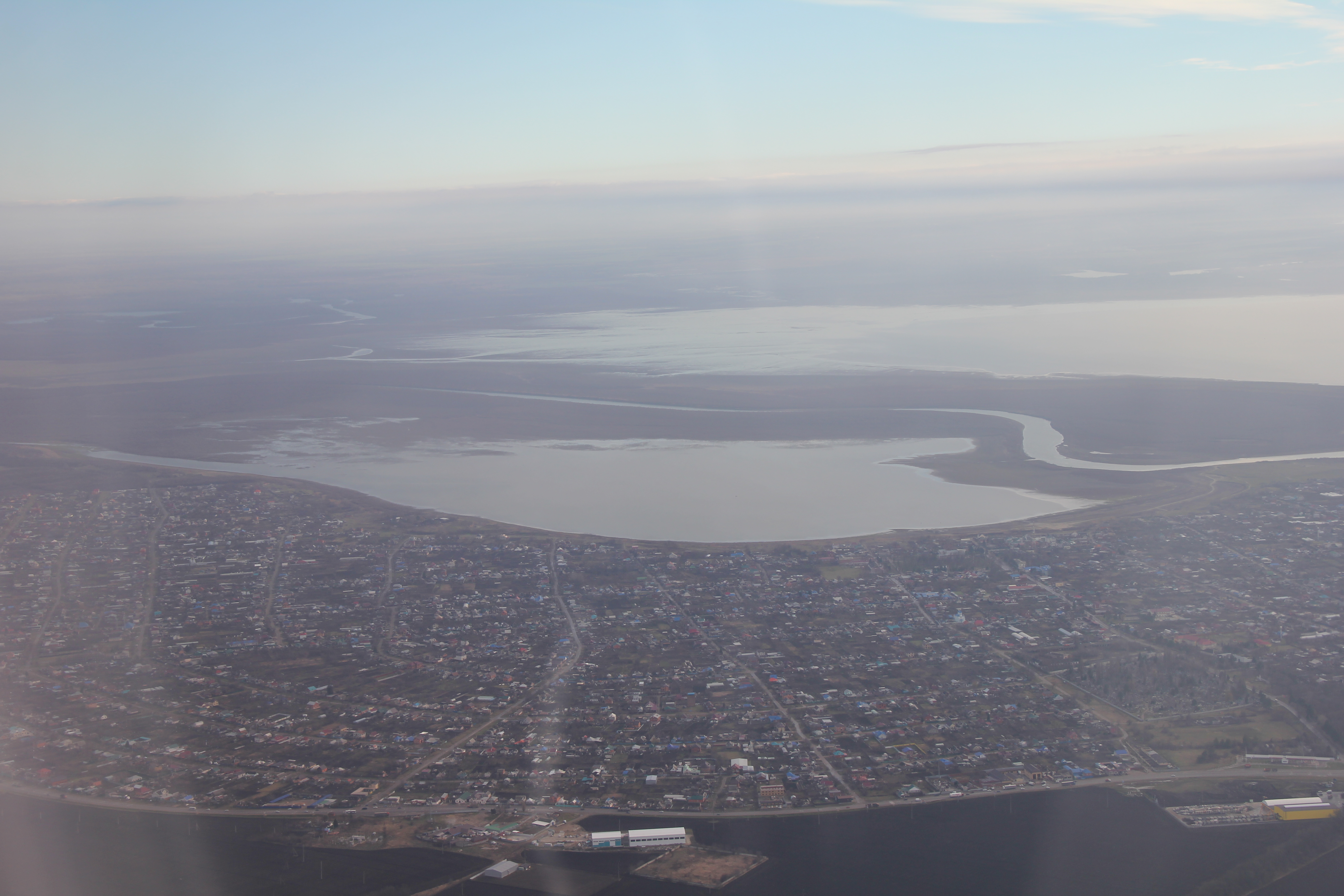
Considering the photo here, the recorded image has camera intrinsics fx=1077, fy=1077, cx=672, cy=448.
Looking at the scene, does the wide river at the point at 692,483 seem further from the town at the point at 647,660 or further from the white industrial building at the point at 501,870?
the white industrial building at the point at 501,870

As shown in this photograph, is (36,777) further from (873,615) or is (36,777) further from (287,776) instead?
(873,615)

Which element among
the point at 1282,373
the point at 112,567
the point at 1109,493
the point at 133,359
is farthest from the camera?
the point at 133,359

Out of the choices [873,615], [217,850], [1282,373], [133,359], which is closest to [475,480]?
[873,615]

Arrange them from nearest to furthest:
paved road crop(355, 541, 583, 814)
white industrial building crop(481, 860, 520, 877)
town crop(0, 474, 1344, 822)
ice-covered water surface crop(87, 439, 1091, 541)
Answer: white industrial building crop(481, 860, 520, 877)
paved road crop(355, 541, 583, 814)
town crop(0, 474, 1344, 822)
ice-covered water surface crop(87, 439, 1091, 541)

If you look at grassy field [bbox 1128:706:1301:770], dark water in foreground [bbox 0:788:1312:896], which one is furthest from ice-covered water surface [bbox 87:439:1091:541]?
dark water in foreground [bbox 0:788:1312:896]

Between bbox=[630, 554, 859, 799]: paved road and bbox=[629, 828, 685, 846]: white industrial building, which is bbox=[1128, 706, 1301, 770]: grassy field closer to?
bbox=[630, 554, 859, 799]: paved road

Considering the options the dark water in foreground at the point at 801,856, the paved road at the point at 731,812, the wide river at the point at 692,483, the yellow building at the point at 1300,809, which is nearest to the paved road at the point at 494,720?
the paved road at the point at 731,812
